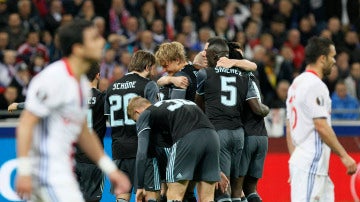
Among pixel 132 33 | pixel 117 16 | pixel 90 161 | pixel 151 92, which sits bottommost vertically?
pixel 90 161

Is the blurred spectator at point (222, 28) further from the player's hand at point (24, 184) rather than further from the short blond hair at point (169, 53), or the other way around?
the player's hand at point (24, 184)

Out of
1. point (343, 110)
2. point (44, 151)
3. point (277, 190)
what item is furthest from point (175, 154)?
point (343, 110)

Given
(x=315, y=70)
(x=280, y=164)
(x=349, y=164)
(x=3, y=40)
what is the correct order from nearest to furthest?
1. (x=349, y=164)
2. (x=315, y=70)
3. (x=280, y=164)
4. (x=3, y=40)

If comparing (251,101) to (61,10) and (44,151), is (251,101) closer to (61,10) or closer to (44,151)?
(44,151)

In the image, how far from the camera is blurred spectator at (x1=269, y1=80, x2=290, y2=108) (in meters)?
16.7

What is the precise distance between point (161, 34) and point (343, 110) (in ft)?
15.0

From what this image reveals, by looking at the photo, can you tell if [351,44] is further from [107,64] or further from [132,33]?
[107,64]

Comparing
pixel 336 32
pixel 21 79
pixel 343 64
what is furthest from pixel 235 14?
pixel 21 79

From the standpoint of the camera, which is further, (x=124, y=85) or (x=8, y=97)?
(x=8, y=97)

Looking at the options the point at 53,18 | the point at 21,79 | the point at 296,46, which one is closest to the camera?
the point at 21,79

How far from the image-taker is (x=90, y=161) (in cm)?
1080

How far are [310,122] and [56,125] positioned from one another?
8.86 feet

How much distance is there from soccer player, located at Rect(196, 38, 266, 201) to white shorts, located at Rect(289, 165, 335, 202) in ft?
7.51

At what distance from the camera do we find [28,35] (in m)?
17.4
